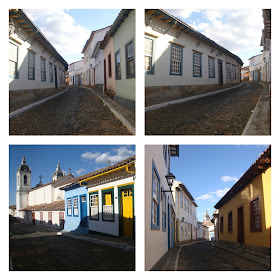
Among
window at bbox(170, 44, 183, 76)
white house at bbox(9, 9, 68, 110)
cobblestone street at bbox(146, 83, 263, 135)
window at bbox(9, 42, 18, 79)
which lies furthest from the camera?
window at bbox(170, 44, 183, 76)

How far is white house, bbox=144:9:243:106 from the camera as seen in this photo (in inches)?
219

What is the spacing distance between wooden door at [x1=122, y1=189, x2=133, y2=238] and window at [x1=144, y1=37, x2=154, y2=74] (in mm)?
2464

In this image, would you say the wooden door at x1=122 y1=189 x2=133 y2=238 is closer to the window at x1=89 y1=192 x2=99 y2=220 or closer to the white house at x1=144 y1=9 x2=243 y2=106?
the window at x1=89 y1=192 x2=99 y2=220

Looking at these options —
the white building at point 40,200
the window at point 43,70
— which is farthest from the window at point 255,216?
the window at point 43,70

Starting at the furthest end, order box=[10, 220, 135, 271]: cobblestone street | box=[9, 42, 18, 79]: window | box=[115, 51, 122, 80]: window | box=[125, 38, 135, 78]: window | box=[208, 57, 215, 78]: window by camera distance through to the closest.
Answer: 1. box=[208, 57, 215, 78]: window
2. box=[115, 51, 122, 80]: window
3. box=[125, 38, 135, 78]: window
4. box=[9, 42, 18, 79]: window
5. box=[10, 220, 135, 271]: cobblestone street

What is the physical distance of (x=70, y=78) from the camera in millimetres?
6449

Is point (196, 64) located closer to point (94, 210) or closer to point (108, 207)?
point (108, 207)

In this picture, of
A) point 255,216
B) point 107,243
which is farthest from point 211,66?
point 107,243

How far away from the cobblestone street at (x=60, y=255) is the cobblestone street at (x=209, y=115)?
2243 mm

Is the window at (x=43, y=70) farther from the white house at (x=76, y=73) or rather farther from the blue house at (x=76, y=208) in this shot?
the blue house at (x=76, y=208)

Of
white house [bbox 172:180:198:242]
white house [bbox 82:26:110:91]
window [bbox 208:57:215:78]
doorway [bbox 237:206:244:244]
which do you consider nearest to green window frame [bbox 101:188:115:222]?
white house [bbox 82:26:110:91]

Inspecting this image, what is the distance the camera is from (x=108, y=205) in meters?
5.84

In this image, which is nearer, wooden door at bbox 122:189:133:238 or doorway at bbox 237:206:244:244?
wooden door at bbox 122:189:133:238
